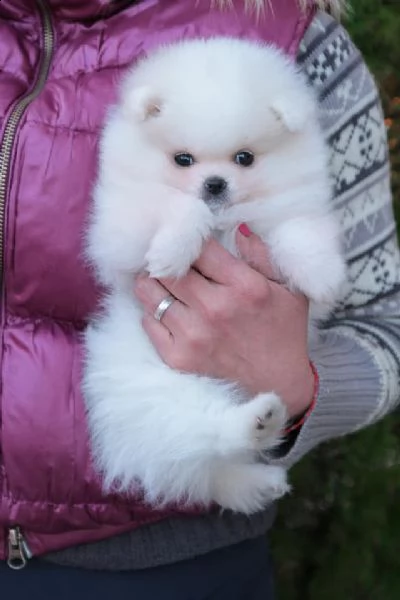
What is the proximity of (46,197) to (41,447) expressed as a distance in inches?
14.1

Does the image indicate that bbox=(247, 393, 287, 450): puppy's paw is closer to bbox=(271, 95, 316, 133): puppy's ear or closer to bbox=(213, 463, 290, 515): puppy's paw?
bbox=(213, 463, 290, 515): puppy's paw

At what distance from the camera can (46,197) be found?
1329mm

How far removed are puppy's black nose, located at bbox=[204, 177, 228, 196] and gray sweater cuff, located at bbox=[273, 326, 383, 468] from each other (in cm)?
31

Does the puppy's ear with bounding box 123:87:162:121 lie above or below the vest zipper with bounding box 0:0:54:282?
above

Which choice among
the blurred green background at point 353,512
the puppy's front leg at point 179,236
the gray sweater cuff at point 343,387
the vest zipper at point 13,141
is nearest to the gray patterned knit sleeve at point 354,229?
the gray sweater cuff at point 343,387

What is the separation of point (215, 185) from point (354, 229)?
246mm

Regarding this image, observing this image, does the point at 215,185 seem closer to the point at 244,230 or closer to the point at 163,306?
the point at 244,230

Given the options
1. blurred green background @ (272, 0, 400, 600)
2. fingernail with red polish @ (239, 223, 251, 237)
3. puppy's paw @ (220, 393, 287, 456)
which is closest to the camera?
puppy's paw @ (220, 393, 287, 456)

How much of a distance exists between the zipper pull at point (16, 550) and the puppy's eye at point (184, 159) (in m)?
0.59

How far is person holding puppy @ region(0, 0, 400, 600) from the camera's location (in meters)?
1.33

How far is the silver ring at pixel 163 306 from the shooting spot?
4.44 feet

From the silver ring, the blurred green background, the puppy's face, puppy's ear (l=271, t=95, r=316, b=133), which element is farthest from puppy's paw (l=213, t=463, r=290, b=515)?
the blurred green background

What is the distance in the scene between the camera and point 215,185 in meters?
1.30

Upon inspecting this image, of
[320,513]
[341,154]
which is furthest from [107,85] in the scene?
[320,513]
